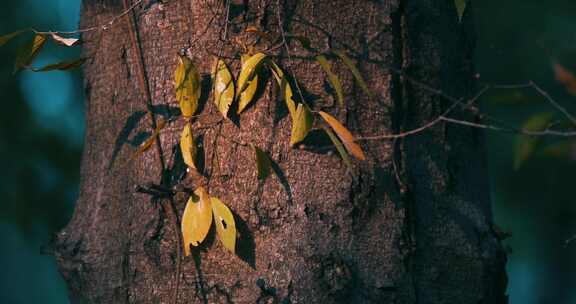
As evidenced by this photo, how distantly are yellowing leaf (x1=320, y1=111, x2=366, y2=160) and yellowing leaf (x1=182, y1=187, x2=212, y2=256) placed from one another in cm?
19

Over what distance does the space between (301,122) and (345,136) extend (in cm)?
6

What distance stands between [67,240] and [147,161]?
8.7 inches

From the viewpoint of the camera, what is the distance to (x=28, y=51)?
4.07ft

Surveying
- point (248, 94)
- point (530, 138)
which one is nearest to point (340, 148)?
point (248, 94)

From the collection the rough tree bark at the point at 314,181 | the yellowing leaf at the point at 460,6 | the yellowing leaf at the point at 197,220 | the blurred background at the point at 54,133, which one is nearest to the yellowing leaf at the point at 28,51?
the rough tree bark at the point at 314,181

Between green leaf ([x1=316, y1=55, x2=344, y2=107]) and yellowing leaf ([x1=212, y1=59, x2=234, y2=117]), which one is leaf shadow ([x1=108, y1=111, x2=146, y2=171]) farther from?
green leaf ([x1=316, y1=55, x2=344, y2=107])

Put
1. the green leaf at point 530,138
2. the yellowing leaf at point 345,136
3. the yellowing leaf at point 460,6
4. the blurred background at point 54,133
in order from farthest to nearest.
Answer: the blurred background at point 54,133
the yellowing leaf at point 460,6
the yellowing leaf at point 345,136
the green leaf at point 530,138

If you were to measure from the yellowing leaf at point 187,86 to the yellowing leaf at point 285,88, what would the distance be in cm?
11

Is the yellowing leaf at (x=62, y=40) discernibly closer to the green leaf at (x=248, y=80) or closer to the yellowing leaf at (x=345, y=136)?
the green leaf at (x=248, y=80)

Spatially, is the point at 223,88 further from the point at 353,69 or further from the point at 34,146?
the point at 34,146

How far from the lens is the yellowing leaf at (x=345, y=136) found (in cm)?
104

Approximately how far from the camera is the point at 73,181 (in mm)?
3979

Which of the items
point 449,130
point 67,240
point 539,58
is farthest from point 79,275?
point 539,58

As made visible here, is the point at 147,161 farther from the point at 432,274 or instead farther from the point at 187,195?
the point at 432,274
